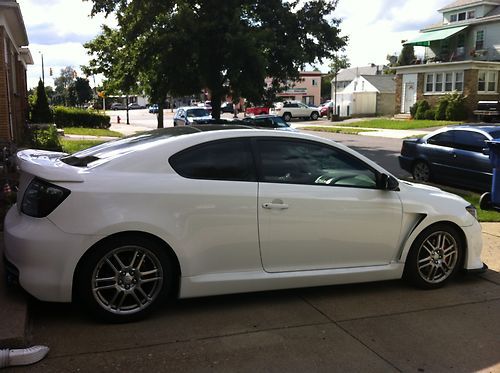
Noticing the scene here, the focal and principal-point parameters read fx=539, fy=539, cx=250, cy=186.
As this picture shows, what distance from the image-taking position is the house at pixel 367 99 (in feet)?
166

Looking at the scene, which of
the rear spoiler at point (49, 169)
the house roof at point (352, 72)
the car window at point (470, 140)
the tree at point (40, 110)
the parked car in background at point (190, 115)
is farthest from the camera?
the house roof at point (352, 72)

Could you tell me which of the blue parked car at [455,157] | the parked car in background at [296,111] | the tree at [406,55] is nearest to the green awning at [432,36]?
the tree at [406,55]

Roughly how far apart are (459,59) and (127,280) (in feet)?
139

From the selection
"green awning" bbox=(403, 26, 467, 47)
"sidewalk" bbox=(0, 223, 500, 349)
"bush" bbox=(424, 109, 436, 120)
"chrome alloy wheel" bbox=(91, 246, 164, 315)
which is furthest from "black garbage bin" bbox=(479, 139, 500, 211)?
"green awning" bbox=(403, 26, 467, 47)

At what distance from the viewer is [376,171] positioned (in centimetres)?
489

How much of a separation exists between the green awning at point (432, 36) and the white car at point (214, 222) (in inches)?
1571

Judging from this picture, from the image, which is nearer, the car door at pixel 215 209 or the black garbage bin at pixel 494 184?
the car door at pixel 215 209

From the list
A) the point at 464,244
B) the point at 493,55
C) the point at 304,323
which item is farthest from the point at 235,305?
the point at 493,55

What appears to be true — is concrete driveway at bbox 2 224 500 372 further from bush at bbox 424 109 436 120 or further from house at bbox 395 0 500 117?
house at bbox 395 0 500 117

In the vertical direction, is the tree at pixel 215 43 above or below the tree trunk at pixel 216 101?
above

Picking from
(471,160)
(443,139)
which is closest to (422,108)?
(443,139)

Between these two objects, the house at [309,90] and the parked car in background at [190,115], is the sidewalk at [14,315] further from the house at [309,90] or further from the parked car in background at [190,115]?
the house at [309,90]

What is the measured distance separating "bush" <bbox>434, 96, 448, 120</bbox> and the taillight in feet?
118

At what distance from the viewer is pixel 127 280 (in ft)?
13.3
